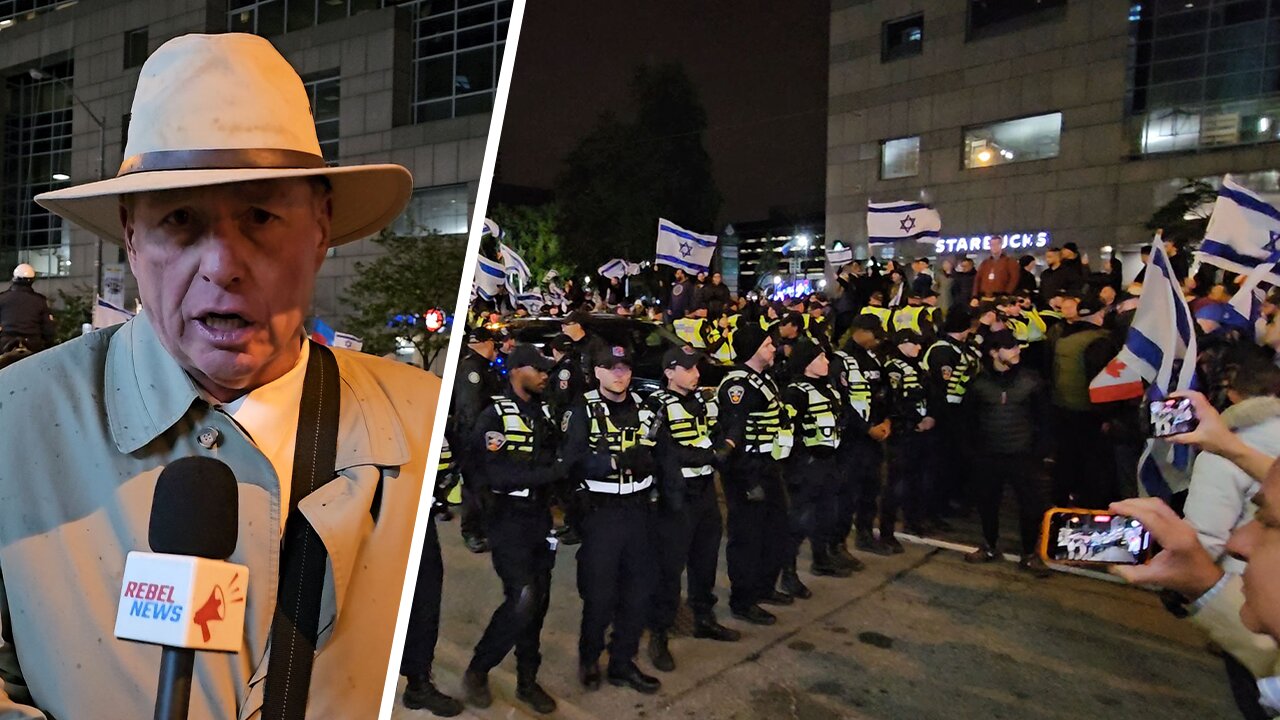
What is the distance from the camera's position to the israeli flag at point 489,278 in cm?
133

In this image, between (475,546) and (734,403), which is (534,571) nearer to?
(475,546)

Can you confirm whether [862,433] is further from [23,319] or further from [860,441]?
[23,319]

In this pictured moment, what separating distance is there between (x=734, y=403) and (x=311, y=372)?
710 mm

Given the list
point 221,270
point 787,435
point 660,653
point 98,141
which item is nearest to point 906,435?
point 787,435

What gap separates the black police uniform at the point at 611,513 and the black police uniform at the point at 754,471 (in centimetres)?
15

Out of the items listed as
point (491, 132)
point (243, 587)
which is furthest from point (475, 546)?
point (491, 132)

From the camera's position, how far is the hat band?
95 cm

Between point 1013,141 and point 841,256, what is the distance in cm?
26

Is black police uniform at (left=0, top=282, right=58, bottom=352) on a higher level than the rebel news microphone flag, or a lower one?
higher

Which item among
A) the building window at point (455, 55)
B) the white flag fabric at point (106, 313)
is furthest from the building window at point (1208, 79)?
the white flag fabric at point (106, 313)

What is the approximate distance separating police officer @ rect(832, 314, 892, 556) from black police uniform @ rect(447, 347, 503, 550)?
25.2 inches

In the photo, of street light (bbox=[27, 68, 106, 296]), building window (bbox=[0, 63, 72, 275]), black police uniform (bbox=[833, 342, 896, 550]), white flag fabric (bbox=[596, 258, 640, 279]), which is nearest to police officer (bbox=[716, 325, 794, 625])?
black police uniform (bbox=[833, 342, 896, 550])

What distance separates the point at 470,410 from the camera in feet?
4.41

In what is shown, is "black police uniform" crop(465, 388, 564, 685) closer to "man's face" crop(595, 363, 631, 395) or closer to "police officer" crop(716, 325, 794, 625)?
"man's face" crop(595, 363, 631, 395)
